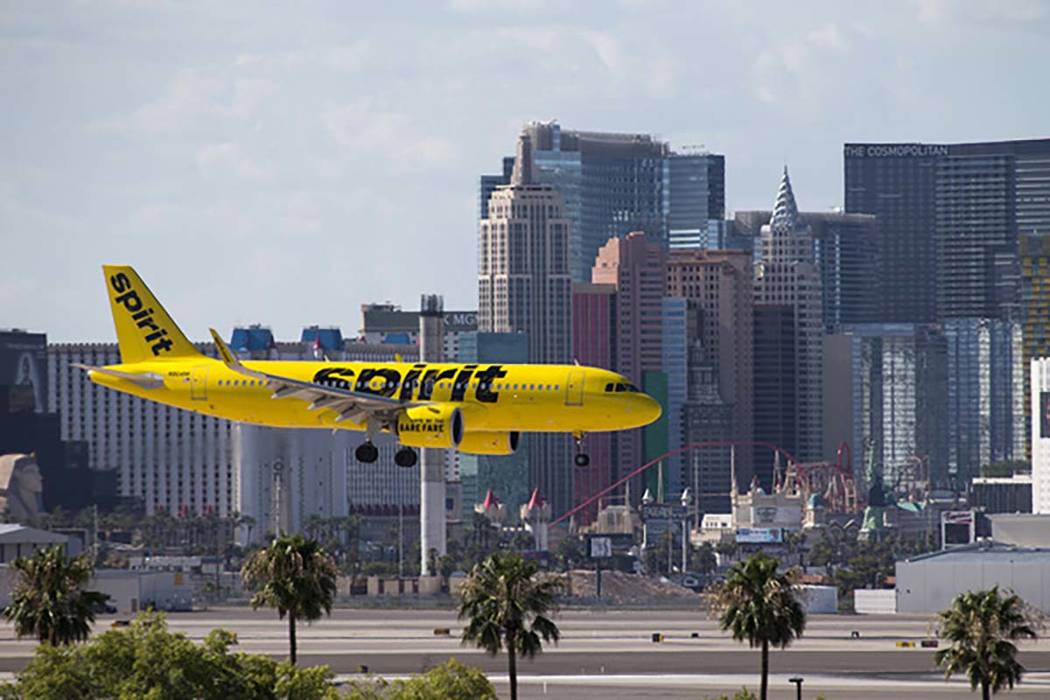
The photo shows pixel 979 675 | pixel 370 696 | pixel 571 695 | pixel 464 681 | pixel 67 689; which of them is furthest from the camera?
pixel 571 695

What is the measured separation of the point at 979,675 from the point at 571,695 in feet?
120

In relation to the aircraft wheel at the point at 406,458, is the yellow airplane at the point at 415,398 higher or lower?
higher

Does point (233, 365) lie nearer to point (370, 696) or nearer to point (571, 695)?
point (370, 696)

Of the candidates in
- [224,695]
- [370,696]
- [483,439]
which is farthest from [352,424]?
[224,695]

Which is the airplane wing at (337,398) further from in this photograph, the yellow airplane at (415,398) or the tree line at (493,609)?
the tree line at (493,609)

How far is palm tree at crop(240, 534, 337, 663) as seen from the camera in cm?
17400

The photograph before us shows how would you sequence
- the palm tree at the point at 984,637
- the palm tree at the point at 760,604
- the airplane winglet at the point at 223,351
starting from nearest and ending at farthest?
the airplane winglet at the point at 223,351 < the palm tree at the point at 984,637 < the palm tree at the point at 760,604

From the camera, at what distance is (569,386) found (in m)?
160

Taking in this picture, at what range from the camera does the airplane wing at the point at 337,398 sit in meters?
160

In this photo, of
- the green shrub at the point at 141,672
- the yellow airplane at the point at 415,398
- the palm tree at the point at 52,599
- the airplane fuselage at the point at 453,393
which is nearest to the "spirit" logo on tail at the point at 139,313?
the yellow airplane at the point at 415,398

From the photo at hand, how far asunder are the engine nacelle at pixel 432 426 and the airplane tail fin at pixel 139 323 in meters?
18.9

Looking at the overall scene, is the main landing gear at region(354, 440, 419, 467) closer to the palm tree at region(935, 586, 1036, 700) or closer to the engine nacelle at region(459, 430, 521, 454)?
the engine nacelle at region(459, 430, 521, 454)

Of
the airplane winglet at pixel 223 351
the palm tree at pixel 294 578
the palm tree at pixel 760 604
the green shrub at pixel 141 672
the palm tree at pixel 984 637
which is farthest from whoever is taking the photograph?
the palm tree at pixel 294 578

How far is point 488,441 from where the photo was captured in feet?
535
